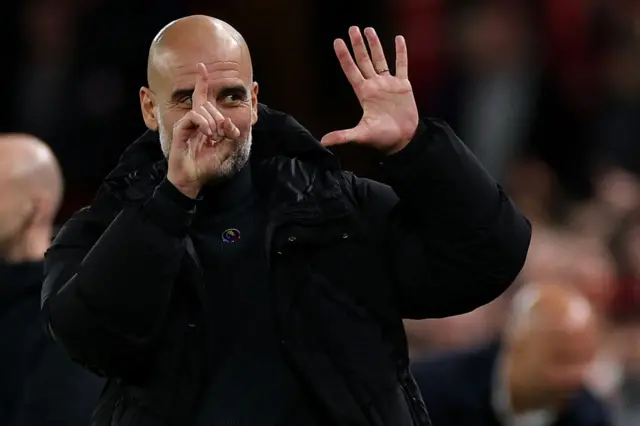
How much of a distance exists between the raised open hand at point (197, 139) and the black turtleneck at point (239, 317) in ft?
0.28

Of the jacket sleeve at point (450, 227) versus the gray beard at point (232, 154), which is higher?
the gray beard at point (232, 154)

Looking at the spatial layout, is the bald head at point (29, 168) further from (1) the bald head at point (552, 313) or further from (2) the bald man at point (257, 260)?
(1) the bald head at point (552, 313)

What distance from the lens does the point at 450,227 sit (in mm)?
2725

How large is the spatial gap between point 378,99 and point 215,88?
0.91 ft

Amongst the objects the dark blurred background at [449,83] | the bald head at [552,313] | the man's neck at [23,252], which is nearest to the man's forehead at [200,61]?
the man's neck at [23,252]

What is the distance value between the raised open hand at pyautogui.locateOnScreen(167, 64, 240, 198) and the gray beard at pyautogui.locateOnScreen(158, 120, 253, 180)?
0.21 feet

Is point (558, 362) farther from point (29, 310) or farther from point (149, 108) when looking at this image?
point (149, 108)

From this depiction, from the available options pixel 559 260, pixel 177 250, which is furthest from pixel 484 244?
pixel 559 260

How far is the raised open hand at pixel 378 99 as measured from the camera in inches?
108

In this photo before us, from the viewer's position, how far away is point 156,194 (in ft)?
8.73

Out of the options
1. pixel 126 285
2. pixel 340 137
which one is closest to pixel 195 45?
pixel 340 137

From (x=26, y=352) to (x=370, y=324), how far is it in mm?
1258

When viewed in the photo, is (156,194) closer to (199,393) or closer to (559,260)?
(199,393)

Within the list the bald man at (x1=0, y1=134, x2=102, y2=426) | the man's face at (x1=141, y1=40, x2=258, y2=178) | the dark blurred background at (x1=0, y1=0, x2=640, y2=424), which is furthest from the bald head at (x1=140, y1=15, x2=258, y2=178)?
the dark blurred background at (x1=0, y1=0, x2=640, y2=424)
